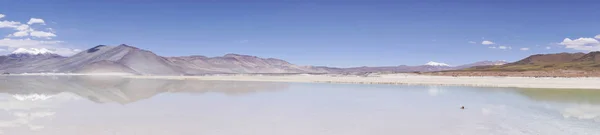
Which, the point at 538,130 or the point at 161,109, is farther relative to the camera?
the point at 161,109

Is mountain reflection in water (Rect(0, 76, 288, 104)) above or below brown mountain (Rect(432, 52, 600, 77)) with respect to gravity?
below

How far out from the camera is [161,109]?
69.8 ft

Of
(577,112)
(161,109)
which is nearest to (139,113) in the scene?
(161,109)

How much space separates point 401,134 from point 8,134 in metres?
11.4

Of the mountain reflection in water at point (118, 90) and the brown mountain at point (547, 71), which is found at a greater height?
the brown mountain at point (547, 71)

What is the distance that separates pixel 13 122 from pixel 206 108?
814cm

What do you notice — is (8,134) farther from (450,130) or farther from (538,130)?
(538,130)

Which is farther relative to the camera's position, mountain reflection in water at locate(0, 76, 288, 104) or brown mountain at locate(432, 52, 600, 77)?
brown mountain at locate(432, 52, 600, 77)

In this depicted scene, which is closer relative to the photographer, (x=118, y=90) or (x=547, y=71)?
(x=118, y=90)

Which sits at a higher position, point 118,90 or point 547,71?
point 547,71

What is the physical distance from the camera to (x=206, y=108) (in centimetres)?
2197

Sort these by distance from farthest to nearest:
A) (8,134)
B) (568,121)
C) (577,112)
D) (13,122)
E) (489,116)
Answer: (577,112)
(489,116)
(568,121)
(13,122)
(8,134)

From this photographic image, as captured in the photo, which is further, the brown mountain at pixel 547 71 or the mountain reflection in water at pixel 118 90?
the brown mountain at pixel 547 71

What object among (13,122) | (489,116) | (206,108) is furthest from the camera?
(206,108)
